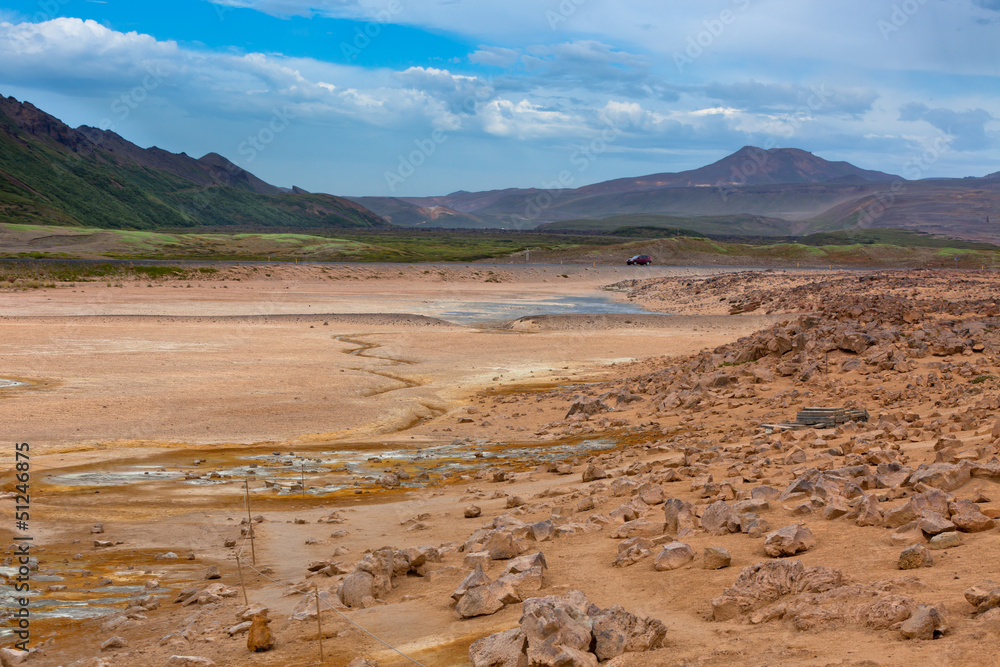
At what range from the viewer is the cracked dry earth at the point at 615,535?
4.36 m

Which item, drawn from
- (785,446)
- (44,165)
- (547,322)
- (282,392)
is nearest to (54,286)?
(547,322)

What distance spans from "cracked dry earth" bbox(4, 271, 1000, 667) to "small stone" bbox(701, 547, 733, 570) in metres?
0.02

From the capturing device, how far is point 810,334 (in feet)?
53.6

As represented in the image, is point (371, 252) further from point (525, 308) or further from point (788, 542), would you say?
point (788, 542)

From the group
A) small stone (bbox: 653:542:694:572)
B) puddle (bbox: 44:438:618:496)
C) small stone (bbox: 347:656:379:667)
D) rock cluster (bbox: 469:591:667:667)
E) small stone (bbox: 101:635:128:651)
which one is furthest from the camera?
puddle (bbox: 44:438:618:496)

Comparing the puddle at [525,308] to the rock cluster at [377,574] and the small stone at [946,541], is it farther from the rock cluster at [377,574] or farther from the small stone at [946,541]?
the small stone at [946,541]

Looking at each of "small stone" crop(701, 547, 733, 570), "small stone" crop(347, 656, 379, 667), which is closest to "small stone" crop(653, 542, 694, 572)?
"small stone" crop(701, 547, 733, 570)

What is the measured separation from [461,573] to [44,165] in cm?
18478

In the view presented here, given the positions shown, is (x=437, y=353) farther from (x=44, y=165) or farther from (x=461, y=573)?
(x=44, y=165)

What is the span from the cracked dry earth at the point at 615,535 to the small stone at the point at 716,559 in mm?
19

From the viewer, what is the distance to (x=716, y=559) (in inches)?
214

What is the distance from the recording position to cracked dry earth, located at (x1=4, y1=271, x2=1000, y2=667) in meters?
4.36

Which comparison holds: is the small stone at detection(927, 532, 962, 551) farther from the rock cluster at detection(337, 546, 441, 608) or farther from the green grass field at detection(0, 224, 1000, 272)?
the green grass field at detection(0, 224, 1000, 272)

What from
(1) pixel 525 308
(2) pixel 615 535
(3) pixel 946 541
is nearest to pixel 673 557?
(2) pixel 615 535
